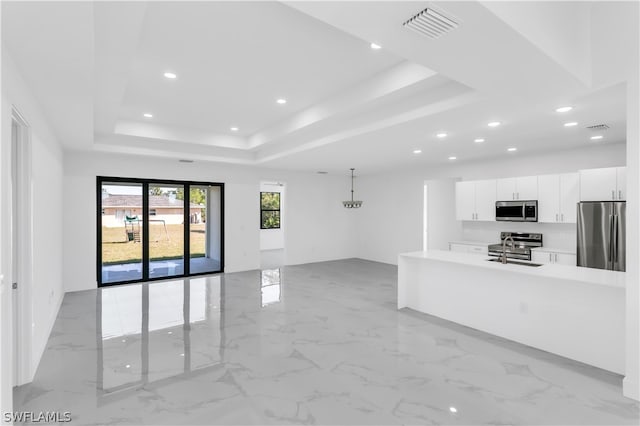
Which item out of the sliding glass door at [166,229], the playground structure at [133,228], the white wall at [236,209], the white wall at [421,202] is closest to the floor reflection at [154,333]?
the sliding glass door at [166,229]

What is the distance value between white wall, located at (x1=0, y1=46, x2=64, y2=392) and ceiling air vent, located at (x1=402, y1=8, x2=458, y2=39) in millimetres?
2571

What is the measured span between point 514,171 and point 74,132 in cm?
763

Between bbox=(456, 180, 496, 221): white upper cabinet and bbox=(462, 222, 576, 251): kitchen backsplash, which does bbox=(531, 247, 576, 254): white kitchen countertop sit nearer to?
bbox=(462, 222, 576, 251): kitchen backsplash

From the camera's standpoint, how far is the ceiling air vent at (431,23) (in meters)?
1.85

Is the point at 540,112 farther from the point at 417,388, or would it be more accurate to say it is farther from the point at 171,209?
the point at 171,209

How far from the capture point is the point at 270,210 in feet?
39.8

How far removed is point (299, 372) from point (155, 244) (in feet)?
17.5

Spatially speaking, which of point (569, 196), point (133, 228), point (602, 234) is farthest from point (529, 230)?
point (133, 228)

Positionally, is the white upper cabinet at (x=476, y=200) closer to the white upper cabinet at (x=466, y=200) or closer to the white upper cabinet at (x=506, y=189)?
the white upper cabinet at (x=466, y=200)

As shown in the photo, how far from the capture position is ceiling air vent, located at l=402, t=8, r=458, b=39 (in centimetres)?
185

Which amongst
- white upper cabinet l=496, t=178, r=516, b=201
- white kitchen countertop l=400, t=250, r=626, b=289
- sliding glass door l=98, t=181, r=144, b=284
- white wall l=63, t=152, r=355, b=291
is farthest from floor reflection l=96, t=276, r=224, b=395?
white upper cabinet l=496, t=178, r=516, b=201

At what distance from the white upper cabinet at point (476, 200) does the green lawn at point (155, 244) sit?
5.91 m

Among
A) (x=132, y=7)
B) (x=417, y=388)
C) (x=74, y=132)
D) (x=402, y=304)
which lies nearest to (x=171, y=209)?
(x=74, y=132)

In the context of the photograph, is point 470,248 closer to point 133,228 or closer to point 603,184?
point 603,184
